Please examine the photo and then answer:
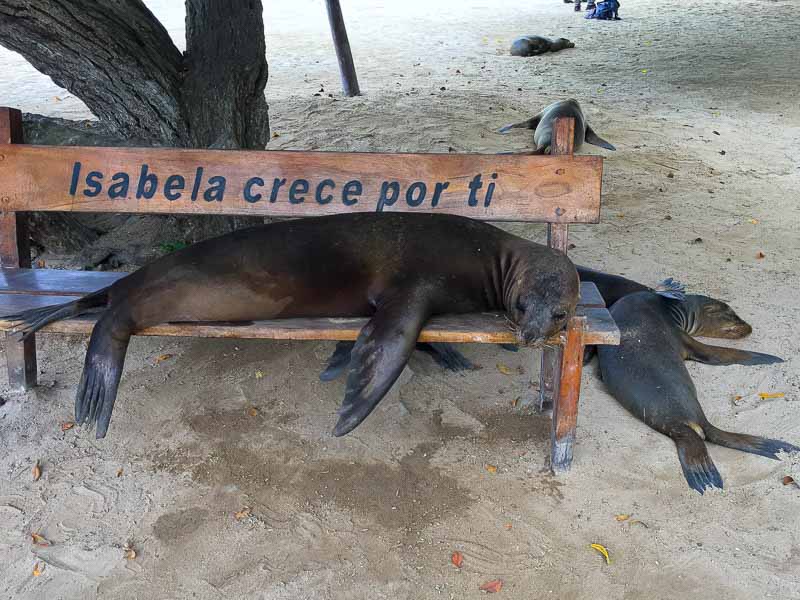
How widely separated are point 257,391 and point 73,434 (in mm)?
790

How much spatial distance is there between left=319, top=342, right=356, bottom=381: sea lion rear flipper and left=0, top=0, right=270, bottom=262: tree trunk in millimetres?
1610

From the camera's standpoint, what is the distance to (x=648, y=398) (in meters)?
3.36

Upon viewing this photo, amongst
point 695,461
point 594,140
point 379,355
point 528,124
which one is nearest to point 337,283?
point 379,355

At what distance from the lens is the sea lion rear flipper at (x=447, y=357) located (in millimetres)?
3785

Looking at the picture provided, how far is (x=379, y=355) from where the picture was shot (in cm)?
278

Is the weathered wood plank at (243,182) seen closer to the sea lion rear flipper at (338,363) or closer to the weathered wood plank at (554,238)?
the weathered wood plank at (554,238)

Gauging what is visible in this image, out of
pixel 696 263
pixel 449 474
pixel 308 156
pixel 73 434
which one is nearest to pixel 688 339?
pixel 696 263

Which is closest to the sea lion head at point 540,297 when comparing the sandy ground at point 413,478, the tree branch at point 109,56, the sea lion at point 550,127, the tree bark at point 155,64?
the sandy ground at point 413,478

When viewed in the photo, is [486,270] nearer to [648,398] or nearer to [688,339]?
[648,398]

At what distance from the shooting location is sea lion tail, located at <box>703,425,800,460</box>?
3115 millimetres

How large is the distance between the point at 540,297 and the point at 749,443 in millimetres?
1068

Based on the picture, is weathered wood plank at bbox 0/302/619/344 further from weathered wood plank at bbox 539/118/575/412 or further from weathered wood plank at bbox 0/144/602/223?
weathered wood plank at bbox 0/144/602/223

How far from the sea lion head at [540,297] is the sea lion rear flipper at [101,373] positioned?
1.51m

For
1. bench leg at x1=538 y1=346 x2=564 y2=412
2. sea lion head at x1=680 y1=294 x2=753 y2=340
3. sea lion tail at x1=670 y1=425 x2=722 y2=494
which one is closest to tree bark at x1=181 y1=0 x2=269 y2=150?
bench leg at x1=538 y1=346 x2=564 y2=412
